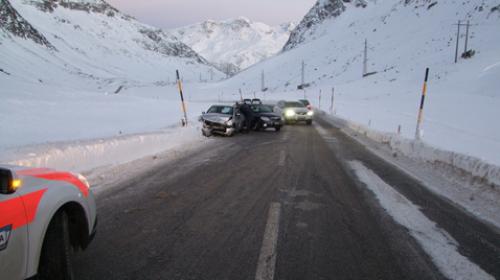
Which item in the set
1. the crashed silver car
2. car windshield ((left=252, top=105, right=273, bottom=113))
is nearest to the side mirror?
the crashed silver car

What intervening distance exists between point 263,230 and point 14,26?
197 m

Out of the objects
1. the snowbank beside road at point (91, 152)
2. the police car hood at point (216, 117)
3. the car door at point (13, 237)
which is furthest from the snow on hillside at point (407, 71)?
the car door at point (13, 237)

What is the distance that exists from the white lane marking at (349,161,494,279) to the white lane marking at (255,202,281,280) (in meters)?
1.74

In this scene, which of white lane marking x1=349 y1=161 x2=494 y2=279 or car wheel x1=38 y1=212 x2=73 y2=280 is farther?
white lane marking x1=349 y1=161 x2=494 y2=279

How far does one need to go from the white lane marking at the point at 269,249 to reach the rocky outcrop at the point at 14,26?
625 ft

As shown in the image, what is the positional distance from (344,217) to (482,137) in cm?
1662

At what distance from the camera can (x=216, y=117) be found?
16.2 metres

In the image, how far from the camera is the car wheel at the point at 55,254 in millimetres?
3068

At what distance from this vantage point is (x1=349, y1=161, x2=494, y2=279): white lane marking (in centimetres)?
374

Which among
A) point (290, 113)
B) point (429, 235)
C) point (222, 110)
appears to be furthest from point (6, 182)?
point (290, 113)

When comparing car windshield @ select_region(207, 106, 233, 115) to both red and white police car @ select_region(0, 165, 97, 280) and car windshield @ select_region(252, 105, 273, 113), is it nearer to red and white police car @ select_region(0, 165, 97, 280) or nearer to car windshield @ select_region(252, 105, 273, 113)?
car windshield @ select_region(252, 105, 273, 113)

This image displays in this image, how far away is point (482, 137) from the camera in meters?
18.2

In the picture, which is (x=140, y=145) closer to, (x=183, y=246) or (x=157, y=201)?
(x=157, y=201)

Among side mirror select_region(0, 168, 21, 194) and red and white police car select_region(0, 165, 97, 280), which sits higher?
side mirror select_region(0, 168, 21, 194)
